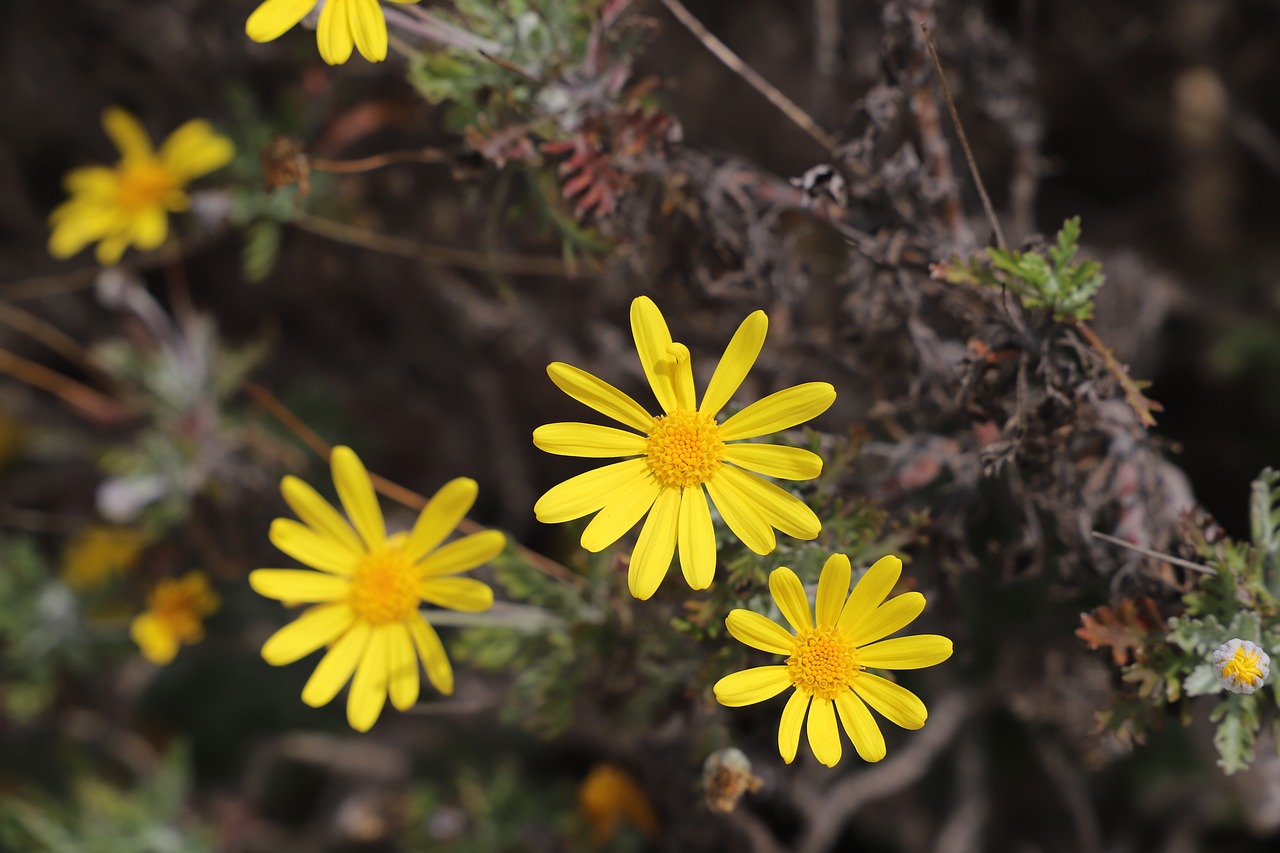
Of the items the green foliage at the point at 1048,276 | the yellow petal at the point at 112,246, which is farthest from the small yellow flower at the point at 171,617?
the green foliage at the point at 1048,276

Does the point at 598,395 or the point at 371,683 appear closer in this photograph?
the point at 598,395

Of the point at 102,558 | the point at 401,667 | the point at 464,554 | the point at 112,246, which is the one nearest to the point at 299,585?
the point at 401,667

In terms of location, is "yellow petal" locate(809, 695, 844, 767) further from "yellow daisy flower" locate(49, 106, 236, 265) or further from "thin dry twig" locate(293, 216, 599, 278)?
"yellow daisy flower" locate(49, 106, 236, 265)

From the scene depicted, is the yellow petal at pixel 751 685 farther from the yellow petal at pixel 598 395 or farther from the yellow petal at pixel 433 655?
the yellow petal at pixel 433 655

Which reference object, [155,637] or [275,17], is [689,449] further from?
[155,637]

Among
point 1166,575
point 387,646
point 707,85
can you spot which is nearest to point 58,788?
point 387,646

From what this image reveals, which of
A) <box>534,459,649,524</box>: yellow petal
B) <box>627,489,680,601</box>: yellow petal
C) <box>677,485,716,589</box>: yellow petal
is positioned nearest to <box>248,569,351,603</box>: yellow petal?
<box>534,459,649,524</box>: yellow petal
